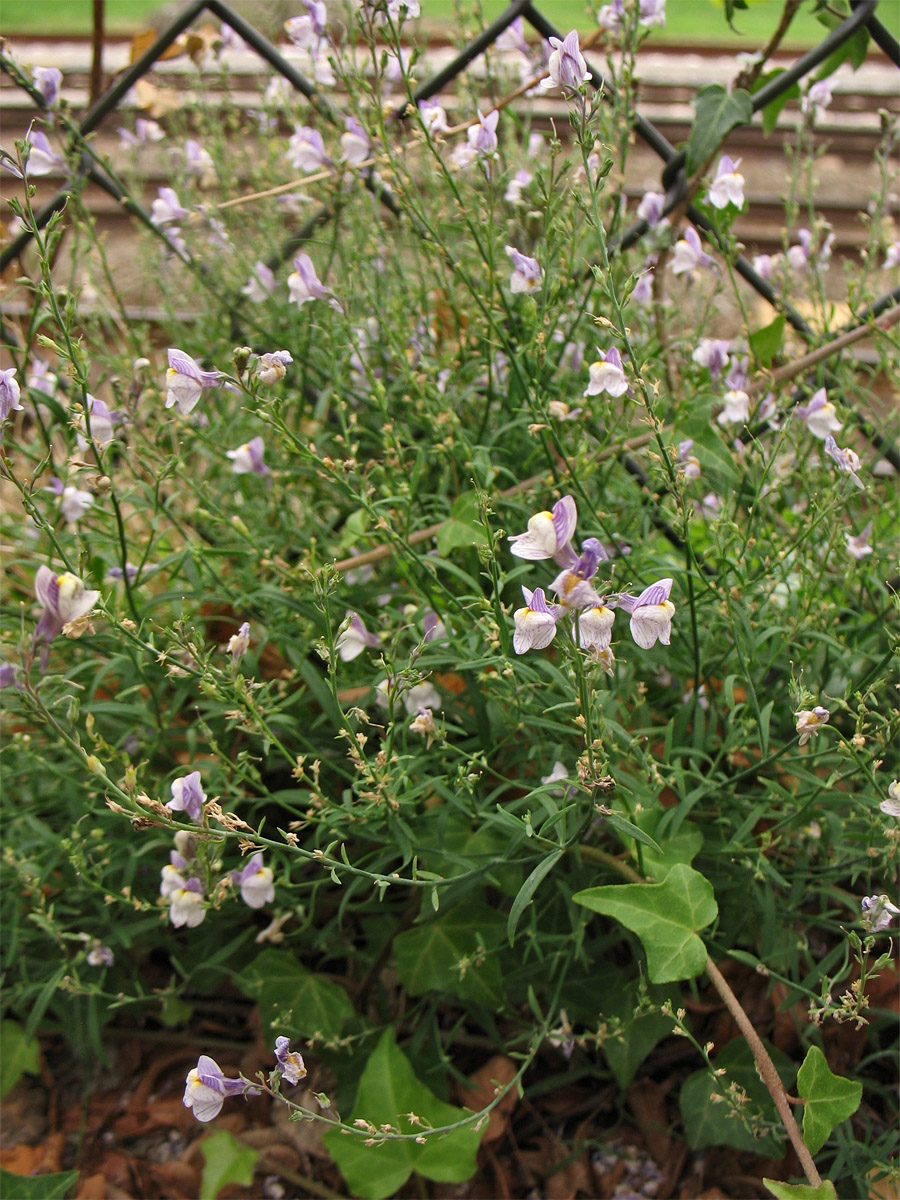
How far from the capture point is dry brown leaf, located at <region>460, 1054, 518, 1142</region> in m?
1.59

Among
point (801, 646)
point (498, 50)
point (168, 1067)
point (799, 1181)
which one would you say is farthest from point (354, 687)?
point (498, 50)

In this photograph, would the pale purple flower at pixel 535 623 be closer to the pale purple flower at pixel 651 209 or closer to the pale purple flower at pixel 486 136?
the pale purple flower at pixel 486 136

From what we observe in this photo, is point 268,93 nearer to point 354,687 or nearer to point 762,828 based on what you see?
point 354,687

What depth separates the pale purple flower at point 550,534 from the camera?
1.04 meters

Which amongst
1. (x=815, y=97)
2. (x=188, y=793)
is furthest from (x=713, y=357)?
(x=188, y=793)

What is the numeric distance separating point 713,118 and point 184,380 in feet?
3.93

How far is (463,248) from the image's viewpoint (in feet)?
7.16

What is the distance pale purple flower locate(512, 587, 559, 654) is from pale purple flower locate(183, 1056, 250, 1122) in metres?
0.57

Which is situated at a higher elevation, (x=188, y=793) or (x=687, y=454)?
(x=687, y=454)

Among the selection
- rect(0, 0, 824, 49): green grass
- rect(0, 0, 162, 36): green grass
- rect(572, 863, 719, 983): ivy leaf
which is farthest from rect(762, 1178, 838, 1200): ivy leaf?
rect(0, 0, 162, 36): green grass

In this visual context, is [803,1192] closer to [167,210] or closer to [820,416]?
[820,416]

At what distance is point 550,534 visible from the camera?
1054 mm

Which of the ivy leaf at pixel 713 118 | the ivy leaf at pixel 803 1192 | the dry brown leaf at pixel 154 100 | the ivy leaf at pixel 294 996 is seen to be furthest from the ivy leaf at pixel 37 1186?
the dry brown leaf at pixel 154 100

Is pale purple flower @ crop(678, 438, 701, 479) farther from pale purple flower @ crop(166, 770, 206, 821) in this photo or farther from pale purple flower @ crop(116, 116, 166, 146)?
pale purple flower @ crop(116, 116, 166, 146)
